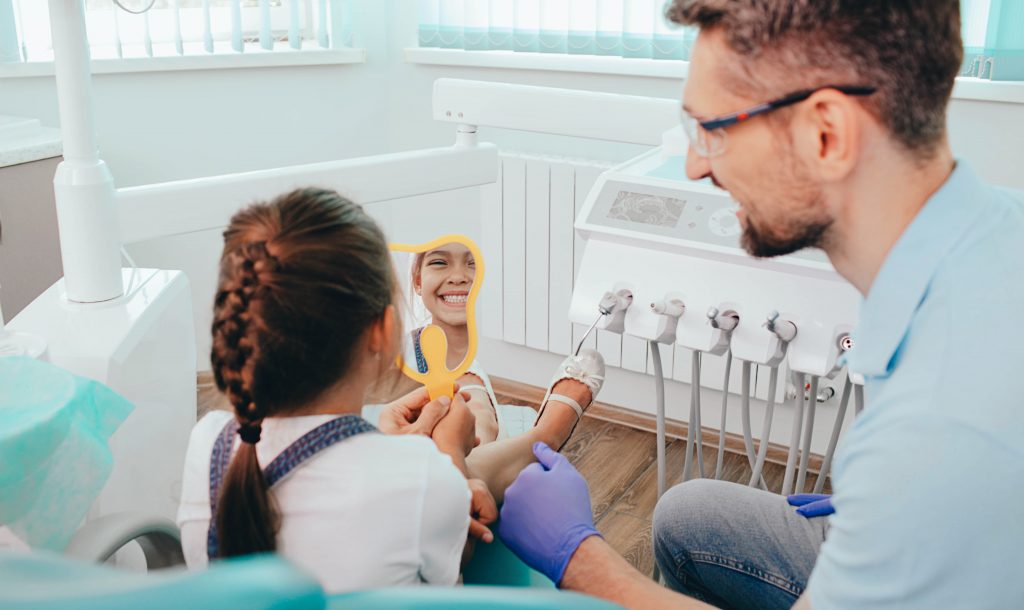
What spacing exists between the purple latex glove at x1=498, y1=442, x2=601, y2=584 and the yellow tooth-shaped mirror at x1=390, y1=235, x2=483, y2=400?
0.27m

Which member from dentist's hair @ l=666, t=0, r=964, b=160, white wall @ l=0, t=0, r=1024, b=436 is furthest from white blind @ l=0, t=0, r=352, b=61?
dentist's hair @ l=666, t=0, r=964, b=160

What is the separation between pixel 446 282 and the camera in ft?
4.76

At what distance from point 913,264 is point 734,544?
0.51 metres

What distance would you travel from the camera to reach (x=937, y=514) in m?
0.71

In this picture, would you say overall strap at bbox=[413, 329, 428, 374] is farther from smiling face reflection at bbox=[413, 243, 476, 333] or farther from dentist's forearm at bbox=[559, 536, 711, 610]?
dentist's forearm at bbox=[559, 536, 711, 610]

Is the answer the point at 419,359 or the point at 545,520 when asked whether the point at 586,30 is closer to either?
the point at 419,359

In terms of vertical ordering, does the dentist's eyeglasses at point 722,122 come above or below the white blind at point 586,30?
below

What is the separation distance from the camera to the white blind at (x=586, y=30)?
6.43ft

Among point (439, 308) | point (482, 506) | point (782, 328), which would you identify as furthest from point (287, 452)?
point (782, 328)

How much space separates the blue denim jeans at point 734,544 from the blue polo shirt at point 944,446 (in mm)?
374

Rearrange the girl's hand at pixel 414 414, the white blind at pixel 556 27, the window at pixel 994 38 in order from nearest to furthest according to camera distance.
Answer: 1. the girl's hand at pixel 414 414
2. the window at pixel 994 38
3. the white blind at pixel 556 27

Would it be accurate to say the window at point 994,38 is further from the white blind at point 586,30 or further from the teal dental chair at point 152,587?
the teal dental chair at point 152,587

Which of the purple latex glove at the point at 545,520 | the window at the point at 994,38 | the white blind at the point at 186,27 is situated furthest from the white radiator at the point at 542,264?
the purple latex glove at the point at 545,520

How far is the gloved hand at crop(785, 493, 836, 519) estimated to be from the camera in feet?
3.92
